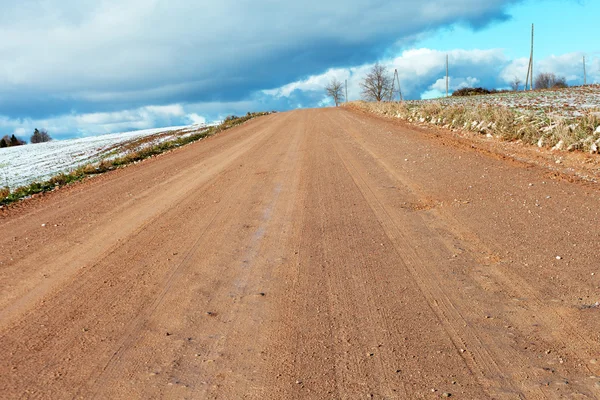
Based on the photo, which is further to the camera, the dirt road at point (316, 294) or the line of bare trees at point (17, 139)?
the line of bare trees at point (17, 139)

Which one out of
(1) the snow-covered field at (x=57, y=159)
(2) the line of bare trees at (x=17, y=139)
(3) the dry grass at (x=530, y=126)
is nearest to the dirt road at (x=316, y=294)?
(3) the dry grass at (x=530, y=126)

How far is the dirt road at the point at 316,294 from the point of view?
3.26 meters

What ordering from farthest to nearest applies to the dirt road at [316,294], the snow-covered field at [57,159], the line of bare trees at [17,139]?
the line of bare trees at [17,139] < the snow-covered field at [57,159] < the dirt road at [316,294]

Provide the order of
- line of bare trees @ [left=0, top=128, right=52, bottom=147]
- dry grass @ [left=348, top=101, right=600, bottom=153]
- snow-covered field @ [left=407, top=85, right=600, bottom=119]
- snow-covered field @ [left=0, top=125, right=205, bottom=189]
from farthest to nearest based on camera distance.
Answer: line of bare trees @ [left=0, top=128, right=52, bottom=147] < snow-covered field @ [left=0, top=125, right=205, bottom=189] < snow-covered field @ [left=407, top=85, right=600, bottom=119] < dry grass @ [left=348, top=101, right=600, bottom=153]

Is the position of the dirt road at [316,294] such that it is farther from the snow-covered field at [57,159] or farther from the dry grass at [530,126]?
the snow-covered field at [57,159]

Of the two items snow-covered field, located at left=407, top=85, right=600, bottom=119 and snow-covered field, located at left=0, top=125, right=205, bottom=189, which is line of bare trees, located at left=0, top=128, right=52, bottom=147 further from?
snow-covered field, located at left=407, top=85, right=600, bottom=119

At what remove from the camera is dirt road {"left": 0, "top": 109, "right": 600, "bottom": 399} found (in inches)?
128

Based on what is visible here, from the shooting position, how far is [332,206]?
756 cm

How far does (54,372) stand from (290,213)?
429cm

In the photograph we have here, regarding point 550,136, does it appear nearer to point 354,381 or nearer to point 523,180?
point 523,180

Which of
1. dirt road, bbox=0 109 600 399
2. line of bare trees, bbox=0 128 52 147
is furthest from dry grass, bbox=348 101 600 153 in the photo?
line of bare trees, bbox=0 128 52 147

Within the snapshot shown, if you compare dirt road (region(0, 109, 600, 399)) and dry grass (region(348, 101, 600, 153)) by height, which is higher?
dry grass (region(348, 101, 600, 153))

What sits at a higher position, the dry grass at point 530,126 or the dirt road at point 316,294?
the dry grass at point 530,126

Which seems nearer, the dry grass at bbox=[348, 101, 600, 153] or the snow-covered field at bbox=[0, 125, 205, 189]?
the dry grass at bbox=[348, 101, 600, 153]
